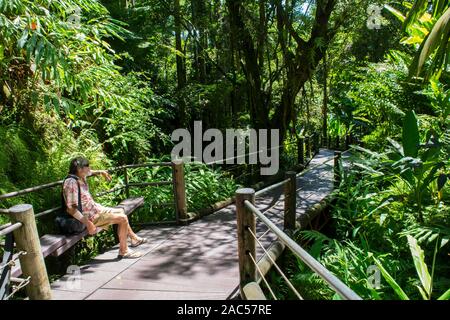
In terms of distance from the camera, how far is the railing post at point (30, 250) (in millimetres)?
2789

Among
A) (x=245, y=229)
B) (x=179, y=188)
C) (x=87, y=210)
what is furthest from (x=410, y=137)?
(x=87, y=210)

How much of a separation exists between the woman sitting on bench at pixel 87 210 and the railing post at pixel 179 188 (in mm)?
1152

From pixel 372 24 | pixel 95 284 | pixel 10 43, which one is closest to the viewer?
pixel 95 284

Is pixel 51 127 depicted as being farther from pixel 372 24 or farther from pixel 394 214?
pixel 372 24

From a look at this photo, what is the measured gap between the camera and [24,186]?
4703mm

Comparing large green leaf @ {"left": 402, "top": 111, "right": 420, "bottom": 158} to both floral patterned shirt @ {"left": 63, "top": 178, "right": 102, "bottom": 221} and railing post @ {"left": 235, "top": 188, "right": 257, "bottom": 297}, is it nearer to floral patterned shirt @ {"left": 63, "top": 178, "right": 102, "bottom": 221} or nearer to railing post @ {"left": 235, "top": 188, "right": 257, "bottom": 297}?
A: railing post @ {"left": 235, "top": 188, "right": 257, "bottom": 297}

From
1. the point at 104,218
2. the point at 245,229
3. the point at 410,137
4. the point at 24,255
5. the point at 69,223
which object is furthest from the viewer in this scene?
the point at 410,137

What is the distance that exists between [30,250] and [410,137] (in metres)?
4.49

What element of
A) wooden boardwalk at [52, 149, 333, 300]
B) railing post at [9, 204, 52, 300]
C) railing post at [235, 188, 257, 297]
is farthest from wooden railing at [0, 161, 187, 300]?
railing post at [235, 188, 257, 297]

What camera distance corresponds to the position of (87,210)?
4.11 m

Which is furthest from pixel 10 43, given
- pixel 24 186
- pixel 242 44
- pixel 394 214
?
pixel 242 44

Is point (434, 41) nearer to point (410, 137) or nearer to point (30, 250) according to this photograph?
point (410, 137)
